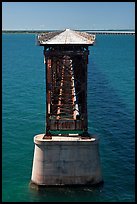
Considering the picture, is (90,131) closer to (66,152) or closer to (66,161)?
(66,161)

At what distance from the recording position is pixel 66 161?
32875 mm

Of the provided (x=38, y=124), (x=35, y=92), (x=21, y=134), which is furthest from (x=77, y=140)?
(x=35, y=92)

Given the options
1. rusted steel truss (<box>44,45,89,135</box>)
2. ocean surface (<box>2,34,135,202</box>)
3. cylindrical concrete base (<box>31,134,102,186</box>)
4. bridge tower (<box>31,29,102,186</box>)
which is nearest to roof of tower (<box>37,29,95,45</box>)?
rusted steel truss (<box>44,45,89,135</box>)

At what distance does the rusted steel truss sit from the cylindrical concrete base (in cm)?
113

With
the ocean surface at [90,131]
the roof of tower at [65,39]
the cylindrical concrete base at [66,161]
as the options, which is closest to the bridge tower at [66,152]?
the cylindrical concrete base at [66,161]

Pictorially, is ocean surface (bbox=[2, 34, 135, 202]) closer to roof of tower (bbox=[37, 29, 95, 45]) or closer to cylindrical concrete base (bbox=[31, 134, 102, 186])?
cylindrical concrete base (bbox=[31, 134, 102, 186])

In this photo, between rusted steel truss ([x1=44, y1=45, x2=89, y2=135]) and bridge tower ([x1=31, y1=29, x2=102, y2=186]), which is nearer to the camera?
bridge tower ([x1=31, y1=29, x2=102, y2=186])

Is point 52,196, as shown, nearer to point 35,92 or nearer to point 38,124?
point 38,124

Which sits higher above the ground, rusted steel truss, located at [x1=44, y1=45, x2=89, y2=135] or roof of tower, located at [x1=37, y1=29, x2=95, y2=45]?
roof of tower, located at [x1=37, y1=29, x2=95, y2=45]

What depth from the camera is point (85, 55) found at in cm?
3291

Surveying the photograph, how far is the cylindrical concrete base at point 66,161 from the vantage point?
32344mm

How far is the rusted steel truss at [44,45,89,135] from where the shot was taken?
33.3m

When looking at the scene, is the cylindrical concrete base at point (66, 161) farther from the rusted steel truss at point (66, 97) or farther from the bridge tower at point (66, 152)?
the rusted steel truss at point (66, 97)

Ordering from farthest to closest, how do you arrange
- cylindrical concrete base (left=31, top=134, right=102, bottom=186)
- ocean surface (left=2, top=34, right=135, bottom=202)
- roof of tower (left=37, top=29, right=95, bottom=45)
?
roof of tower (left=37, top=29, right=95, bottom=45)
ocean surface (left=2, top=34, right=135, bottom=202)
cylindrical concrete base (left=31, top=134, right=102, bottom=186)
